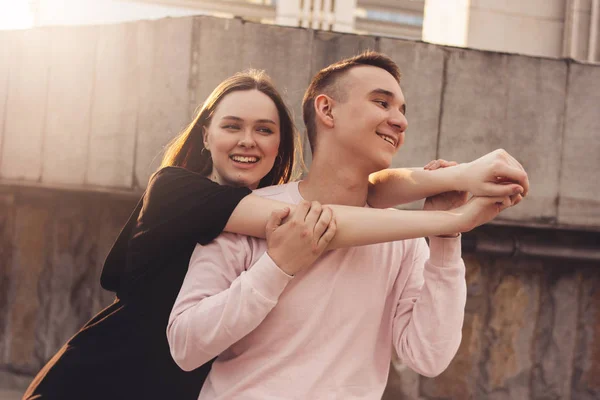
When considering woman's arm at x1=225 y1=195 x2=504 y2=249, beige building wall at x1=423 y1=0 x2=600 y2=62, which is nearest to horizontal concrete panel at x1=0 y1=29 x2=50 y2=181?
woman's arm at x1=225 y1=195 x2=504 y2=249

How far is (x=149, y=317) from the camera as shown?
216 centimetres

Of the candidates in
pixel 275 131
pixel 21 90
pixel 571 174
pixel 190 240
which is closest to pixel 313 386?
pixel 190 240

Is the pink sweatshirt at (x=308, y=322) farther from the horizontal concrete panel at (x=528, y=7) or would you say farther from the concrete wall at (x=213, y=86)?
the horizontal concrete panel at (x=528, y=7)

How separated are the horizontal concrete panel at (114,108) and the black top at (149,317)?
78.9 inches

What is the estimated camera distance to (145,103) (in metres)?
4.14

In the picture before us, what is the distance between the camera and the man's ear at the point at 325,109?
2068 millimetres

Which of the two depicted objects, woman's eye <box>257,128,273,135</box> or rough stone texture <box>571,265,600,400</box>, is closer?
woman's eye <box>257,128,273,135</box>

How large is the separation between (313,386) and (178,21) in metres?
2.89

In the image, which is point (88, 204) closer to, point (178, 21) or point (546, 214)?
point (178, 21)

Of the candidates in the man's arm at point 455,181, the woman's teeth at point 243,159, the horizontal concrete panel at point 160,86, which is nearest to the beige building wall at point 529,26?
the horizontal concrete panel at point 160,86

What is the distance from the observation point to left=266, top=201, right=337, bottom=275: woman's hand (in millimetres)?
1754

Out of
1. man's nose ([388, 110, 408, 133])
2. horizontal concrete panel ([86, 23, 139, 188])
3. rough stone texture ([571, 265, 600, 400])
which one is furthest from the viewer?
rough stone texture ([571, 265, 600, 400])

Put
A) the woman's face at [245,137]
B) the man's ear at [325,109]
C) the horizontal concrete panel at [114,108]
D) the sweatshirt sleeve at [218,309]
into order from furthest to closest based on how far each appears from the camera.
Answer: the horizontal concrete panel at [114,108] < the woman's face at [245,137] < the man's ear at [325,109] < the sweatshirt sleeve at [218,309]

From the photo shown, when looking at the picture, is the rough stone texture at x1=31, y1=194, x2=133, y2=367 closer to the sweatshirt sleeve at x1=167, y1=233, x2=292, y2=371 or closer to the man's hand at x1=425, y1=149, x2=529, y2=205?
the sweatshirt sleeve at x1=167, y1=233, x2=292, y2=371
